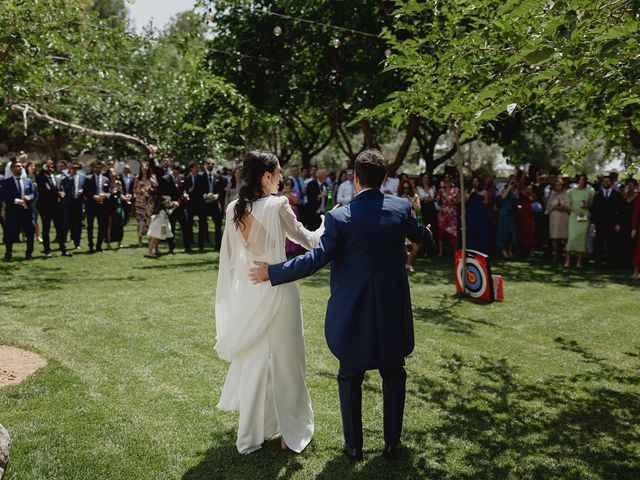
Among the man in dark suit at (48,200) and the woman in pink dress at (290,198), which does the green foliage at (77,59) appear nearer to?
the man in dark suit at (48,200)

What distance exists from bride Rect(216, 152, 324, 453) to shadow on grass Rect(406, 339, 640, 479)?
42.3 inches

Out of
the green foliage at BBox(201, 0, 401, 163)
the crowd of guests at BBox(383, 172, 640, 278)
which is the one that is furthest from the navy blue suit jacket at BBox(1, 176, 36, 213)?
the crowd of guests at BBox(383, 172, 640, 278)

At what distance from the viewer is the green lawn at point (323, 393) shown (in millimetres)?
4035

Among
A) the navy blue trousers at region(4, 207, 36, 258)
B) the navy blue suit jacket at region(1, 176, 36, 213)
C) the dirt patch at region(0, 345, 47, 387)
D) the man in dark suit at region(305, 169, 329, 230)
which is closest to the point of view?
the dirt patch at region(0, 345, 47, 387)

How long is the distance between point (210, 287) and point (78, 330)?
3219mm

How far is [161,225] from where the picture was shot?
1359 cm

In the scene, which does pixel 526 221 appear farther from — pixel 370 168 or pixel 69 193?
pixel 370 168

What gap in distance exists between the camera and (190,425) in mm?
4598

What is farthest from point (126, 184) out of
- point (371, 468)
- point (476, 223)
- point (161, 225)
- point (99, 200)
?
point (371, 468)

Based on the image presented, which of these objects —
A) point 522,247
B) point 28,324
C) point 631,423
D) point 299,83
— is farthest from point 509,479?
point 299,83

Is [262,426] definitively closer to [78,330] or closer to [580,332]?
[78,330]

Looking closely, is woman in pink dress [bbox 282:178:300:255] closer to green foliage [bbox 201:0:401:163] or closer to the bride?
green foliage [bbox 201:0:401:163]

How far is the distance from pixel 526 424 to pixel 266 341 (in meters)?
2.44

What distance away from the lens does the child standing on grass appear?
13.6 m
